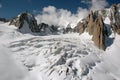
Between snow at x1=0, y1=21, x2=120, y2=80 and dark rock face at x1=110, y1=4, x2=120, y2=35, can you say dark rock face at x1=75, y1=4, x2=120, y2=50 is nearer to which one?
dark rock face at x1=110, y1=4, x2=120, y2=35

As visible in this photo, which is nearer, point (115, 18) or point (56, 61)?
point (56, 61)

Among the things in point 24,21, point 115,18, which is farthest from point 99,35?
point 24,21

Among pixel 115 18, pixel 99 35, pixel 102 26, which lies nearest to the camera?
pixel 99 35

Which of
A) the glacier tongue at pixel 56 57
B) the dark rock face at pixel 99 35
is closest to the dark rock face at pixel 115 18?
the dark rock face at pixel 99 35

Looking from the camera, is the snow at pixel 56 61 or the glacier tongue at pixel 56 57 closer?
the snow at pixel 56 61

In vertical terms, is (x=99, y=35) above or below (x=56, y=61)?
above

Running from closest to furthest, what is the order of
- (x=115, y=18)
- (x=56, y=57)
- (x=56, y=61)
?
(x=56, y=61)
(x=56, y=57)
(x=115, y=18)

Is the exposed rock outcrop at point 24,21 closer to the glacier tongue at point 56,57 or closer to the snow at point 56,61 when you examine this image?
the snow at point 56,61

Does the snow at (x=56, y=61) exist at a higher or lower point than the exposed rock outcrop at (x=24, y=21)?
lower

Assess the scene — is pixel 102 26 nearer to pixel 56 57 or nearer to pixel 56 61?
pixel 56 57

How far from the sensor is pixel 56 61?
67.6 meters

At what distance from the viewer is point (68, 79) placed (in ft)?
197

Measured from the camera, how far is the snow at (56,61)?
6162 cm

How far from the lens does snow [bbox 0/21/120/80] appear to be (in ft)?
202
